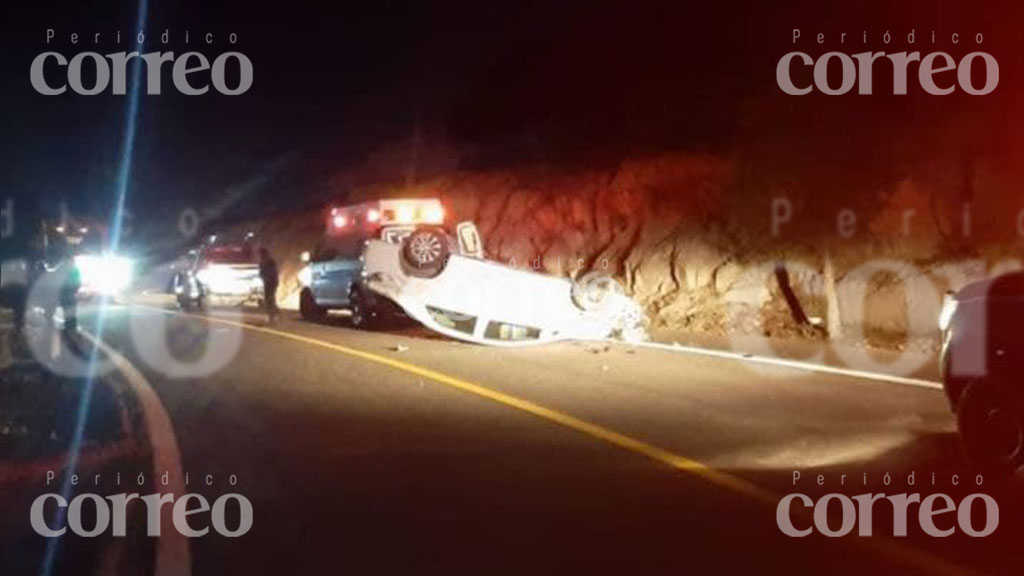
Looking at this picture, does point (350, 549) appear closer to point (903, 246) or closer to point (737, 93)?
point (903, 246)

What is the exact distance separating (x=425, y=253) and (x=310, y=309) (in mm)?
7154

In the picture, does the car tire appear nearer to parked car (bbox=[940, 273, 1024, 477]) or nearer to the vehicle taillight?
the vehicle taillight

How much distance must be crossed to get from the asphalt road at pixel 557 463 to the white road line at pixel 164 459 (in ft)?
0.26

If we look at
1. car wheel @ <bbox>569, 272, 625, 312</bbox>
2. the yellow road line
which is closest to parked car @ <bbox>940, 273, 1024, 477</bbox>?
the yellow road line

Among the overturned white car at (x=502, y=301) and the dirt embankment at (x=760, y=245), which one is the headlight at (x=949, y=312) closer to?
the overturned white car at (x=502, y=301)

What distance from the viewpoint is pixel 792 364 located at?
19.6m

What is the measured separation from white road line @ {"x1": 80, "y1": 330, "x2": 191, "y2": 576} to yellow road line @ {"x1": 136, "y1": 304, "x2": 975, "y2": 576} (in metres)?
3.40

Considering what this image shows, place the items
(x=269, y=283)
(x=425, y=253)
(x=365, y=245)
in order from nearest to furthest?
(x=425, y=253) → (x=365, y=245) → (x=269, y=283)

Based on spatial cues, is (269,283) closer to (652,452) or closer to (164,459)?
(164,459)

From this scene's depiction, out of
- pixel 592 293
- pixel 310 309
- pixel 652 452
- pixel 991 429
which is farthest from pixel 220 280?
pixel 991 429

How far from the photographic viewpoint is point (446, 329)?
24.4 metres

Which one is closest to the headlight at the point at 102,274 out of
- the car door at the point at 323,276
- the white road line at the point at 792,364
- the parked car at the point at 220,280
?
the parked car at the point at 220,280

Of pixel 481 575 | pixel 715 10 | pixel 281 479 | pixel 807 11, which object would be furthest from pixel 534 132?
pixel 481 575

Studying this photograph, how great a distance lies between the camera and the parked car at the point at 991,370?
34.4ft
